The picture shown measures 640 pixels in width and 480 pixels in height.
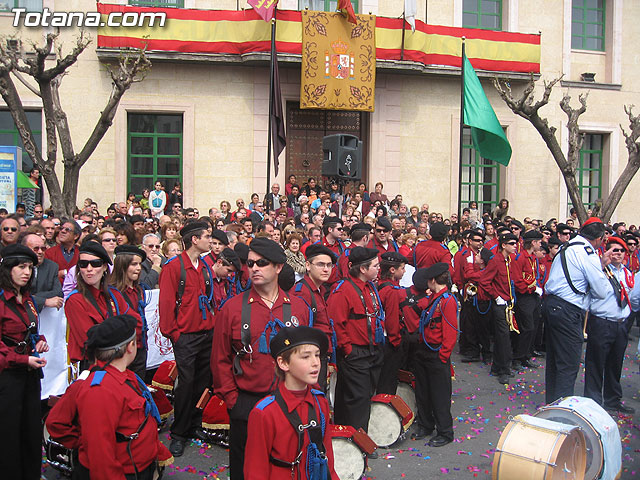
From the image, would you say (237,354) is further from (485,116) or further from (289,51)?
(289,51)

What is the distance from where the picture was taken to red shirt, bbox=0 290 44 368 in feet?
15.4

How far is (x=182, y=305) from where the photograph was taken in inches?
241

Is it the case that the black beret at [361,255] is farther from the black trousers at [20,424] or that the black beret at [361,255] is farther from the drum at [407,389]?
the black trousers at [20,424]

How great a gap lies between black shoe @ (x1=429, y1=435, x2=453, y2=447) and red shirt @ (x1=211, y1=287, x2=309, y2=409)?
2817mm

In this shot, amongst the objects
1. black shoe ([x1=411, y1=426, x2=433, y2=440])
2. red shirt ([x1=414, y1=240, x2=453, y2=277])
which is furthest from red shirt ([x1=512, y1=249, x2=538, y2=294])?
black shoe ([x1=411, y1=426, x2=433, y2=440])

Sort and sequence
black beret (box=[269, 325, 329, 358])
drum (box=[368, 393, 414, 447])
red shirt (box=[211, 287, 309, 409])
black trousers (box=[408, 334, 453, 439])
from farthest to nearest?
black trousers (box=[408, 334, 453, 439])
drum (box=[368, 393, 414, 447])
red shirt (box=[211, 287, 309, 409])
black beret (box=[269, 325, 329, 358])

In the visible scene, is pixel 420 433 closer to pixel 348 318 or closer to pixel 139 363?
pixel 348 318

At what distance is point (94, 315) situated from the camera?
197 inches

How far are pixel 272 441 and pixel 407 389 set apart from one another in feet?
13.3

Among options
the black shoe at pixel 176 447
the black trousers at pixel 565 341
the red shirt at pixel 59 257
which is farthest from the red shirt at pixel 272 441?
the red shirt at pixel 59 257

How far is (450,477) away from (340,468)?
1.13 m

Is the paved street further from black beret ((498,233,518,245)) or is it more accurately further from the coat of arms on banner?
the coat of arms on banner

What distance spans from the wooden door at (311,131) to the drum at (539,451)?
15.9 m

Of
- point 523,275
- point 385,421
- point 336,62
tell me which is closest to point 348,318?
point 385,421
